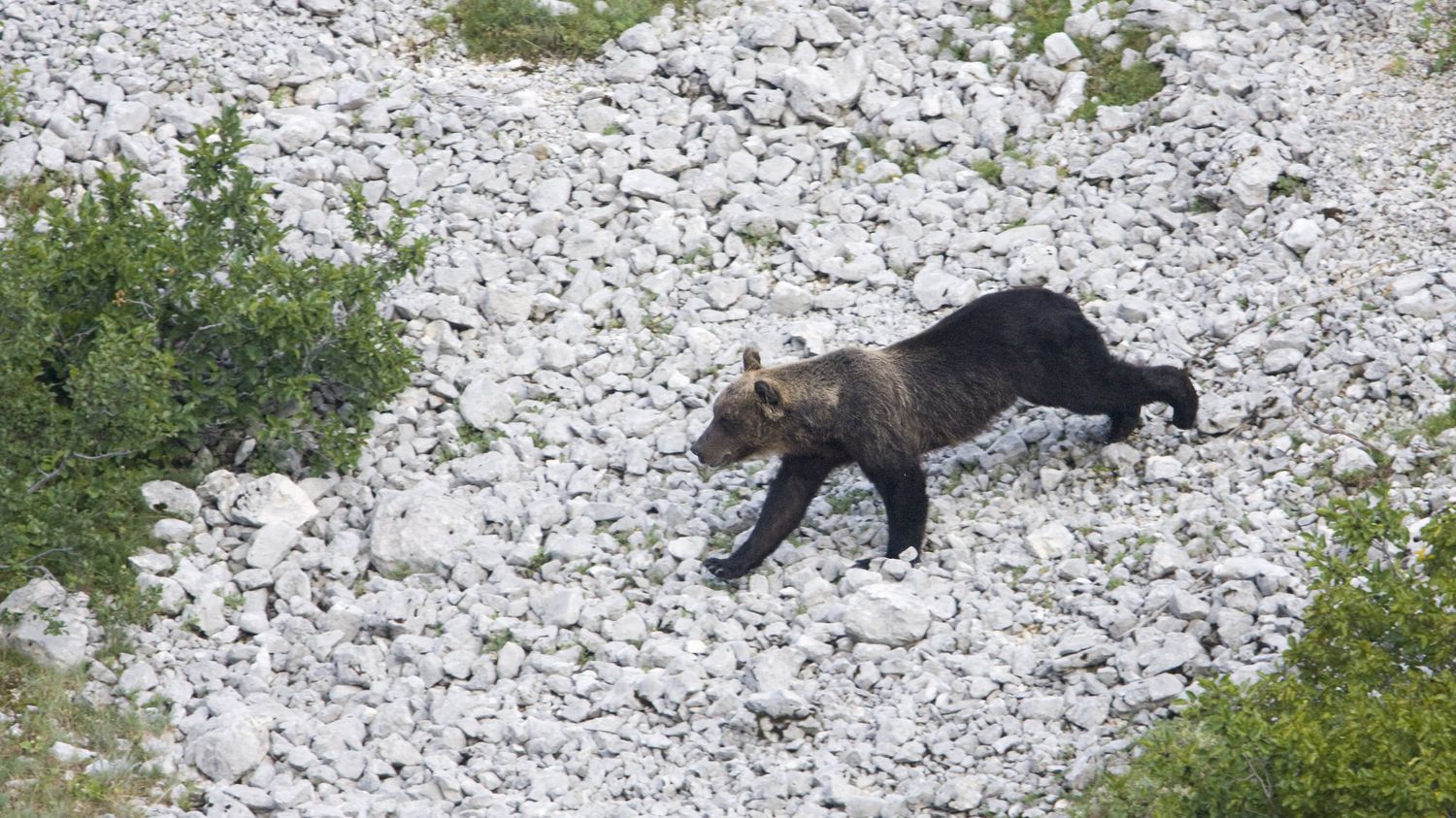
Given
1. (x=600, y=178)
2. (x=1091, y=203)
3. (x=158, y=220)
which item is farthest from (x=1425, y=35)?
(x=158, y=220)

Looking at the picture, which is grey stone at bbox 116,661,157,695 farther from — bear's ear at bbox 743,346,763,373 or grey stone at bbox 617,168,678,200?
grey stone at bbox 617,168,678,200

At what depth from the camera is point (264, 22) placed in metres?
12.9

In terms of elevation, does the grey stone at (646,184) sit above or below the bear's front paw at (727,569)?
above

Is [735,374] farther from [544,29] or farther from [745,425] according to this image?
[544,29]

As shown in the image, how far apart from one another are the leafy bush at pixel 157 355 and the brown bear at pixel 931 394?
2372mm

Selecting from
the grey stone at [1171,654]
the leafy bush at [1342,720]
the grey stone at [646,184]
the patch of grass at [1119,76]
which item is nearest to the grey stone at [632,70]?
the grey stone at [646,184]

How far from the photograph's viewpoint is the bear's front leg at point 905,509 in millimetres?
8719

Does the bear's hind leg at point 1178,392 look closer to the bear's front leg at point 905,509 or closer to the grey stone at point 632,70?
the bear's front leg at point 905,509

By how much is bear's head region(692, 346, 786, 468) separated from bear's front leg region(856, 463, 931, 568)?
0.84 meters

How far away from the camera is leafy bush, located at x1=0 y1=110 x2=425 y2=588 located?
8281 mm

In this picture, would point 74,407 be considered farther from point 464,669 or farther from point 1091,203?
point 1091,203

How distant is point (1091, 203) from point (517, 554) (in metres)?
5.01

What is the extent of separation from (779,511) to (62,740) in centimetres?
397

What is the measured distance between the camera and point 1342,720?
5.57 m
